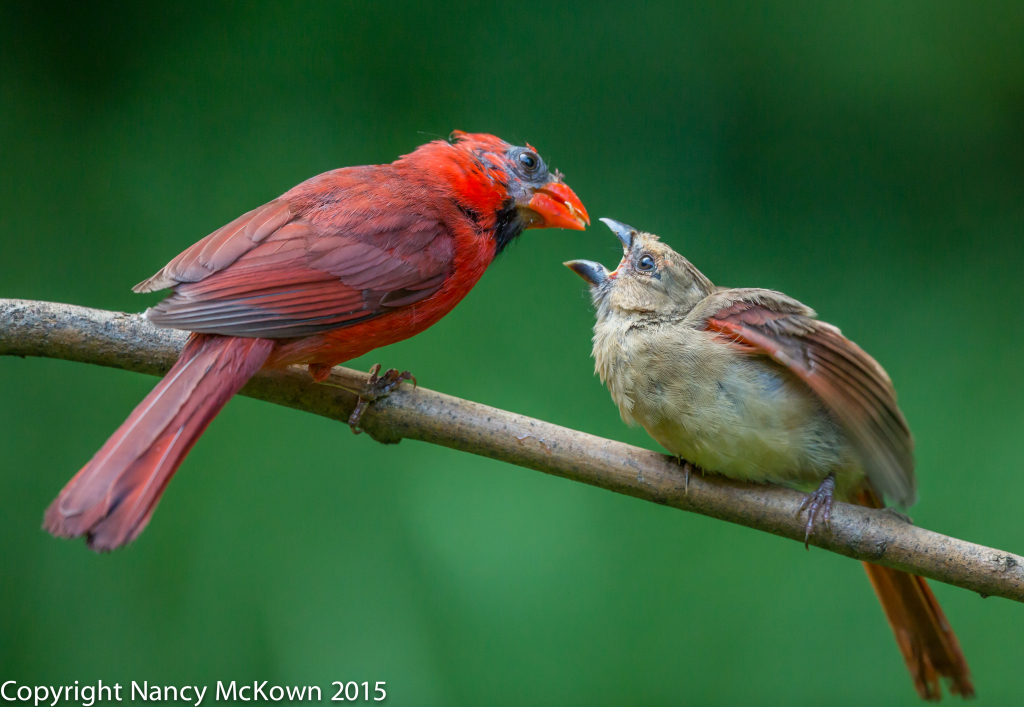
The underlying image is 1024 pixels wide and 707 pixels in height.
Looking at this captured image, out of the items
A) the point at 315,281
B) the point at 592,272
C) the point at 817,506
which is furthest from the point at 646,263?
the point at 315,281

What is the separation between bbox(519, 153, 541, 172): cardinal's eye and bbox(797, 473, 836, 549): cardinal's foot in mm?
1373

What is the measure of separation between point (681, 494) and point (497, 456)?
50 centimetres

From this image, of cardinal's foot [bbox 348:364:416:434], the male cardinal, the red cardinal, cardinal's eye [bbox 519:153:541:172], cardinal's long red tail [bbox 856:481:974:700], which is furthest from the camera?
cardinal's eye [bbox 519:153:541:172]

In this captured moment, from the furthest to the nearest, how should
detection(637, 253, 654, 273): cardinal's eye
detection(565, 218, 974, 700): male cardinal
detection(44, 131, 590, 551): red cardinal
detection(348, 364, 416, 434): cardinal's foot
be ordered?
detection(637, 253, 654, 273): cardinal's eye, detection(348, 364, 416, 434): cardinal's foot, detection(565, 218, 974, 700): male cardinal, detection(44, 131, 590, 551): red cardinal

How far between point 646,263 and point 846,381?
0.72 metres

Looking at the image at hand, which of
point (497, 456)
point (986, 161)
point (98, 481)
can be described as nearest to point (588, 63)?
point (986, 161)

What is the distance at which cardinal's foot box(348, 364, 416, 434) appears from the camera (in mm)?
2438

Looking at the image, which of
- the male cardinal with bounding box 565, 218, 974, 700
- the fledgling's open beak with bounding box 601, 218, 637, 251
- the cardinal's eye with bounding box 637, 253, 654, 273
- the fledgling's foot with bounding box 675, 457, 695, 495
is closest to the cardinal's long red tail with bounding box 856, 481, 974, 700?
the male cardinal with bounding box 565, 218, 974, 700

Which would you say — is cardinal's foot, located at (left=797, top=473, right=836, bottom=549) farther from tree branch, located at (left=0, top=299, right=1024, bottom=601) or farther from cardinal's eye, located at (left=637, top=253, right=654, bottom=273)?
cardinal's eye, located at (left=637, top=253, right=654, bottom=273)

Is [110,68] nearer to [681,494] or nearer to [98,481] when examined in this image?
[98,481]

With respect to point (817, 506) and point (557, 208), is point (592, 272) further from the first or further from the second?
point (817, 506)

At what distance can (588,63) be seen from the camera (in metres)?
4.02

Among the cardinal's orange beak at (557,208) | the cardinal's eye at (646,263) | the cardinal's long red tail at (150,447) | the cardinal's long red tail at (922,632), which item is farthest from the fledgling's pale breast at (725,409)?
the cardinal's long red tail at (150,447)

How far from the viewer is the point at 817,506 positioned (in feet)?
7.64
